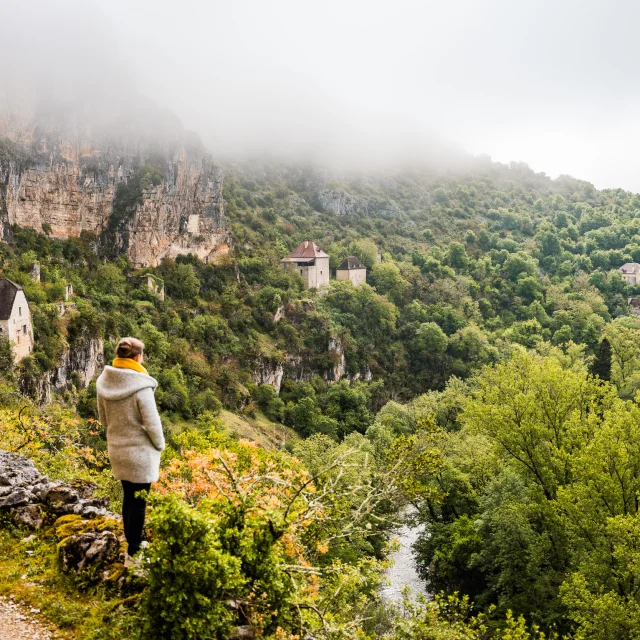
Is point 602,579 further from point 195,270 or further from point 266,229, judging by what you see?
point 266,229

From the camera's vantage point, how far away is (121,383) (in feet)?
20.2

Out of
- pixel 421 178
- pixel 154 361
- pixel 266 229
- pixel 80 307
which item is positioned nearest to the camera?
pixel 80 307

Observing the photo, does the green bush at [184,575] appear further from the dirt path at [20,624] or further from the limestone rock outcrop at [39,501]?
the limestone rock outcrop at [39,501]

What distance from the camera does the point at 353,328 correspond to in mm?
75812

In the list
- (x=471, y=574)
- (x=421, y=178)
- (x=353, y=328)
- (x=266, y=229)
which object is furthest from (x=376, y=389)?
(x=421, y=178)

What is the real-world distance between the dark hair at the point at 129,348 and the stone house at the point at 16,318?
110ft

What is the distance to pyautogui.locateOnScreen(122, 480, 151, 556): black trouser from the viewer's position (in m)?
6.38

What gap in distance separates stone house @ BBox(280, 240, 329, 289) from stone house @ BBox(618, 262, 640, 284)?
48.6 metres

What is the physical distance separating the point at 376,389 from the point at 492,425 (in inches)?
1827

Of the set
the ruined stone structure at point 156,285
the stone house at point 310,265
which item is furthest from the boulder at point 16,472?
the stone house at point 310,265

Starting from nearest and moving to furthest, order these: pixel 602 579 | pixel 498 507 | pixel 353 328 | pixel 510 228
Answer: pixel 602 579, pixel 498 507, pixel 353 328, pixel 510 228

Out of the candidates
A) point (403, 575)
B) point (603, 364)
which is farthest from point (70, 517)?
point (603, 364)

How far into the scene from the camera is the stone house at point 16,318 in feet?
117

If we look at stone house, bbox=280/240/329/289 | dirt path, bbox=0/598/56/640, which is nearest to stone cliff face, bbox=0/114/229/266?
stone house, bbox=280/240/329/289
